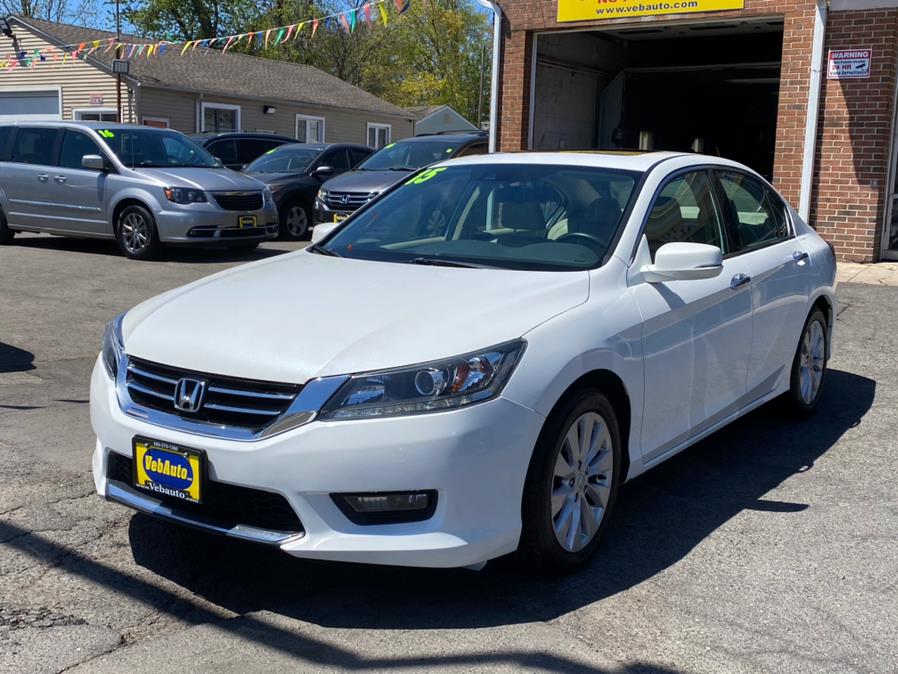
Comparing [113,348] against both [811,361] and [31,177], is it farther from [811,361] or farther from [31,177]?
[31,177]

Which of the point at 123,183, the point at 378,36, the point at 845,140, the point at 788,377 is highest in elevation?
the point at 378,36

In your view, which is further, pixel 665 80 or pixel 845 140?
pixel 665 80

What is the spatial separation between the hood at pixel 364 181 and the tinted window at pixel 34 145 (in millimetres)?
3663

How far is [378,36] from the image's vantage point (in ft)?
182

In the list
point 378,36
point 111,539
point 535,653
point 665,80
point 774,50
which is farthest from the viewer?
point 378,36

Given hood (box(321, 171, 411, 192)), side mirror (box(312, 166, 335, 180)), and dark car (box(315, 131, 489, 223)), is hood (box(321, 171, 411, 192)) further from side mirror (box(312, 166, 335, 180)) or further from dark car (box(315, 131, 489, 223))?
side mirror (box(312, 166, 335, 180))

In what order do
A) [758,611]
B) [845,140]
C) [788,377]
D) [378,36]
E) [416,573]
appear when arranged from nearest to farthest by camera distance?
[758,611], [416,573], [788,377], [845,140], [378,36]

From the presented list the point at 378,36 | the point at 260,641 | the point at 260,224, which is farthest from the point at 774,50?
the point at 378,36

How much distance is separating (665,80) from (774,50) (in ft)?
7.16

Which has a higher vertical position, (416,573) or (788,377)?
(788,377)

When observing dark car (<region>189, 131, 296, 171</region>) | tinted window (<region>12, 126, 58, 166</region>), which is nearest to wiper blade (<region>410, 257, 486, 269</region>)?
tinted window (<region>12, 126, 58, 166</region>)

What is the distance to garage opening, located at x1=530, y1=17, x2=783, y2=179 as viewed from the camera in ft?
54.9

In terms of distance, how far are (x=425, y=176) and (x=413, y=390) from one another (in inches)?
89.7

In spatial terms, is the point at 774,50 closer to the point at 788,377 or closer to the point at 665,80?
the point at 665,80
